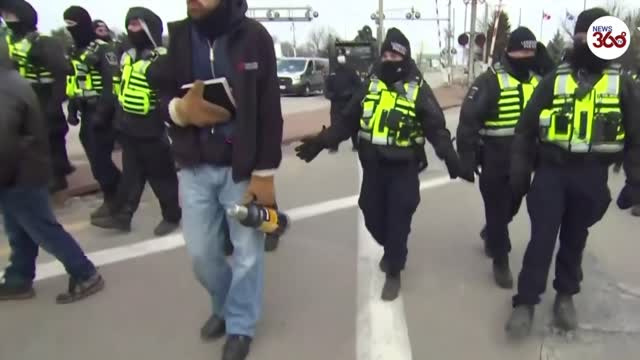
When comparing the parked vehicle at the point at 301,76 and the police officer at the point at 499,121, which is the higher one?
the police officer at the point at 499,121

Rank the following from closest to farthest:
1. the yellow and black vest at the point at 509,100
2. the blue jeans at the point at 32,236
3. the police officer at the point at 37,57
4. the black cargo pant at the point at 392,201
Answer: the blue jeans at the point at 32,236 → the black cargo pant at the point at 392,201 → the yellow and black vest at the point at 509,100 → the police officer at the point at 37,57

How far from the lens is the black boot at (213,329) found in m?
3.91

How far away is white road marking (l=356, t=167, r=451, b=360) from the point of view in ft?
12.5

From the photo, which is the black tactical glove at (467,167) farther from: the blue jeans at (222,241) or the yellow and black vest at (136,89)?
the yellow and black vest at (136,89)

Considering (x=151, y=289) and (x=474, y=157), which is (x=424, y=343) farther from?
(x=151, y=289)

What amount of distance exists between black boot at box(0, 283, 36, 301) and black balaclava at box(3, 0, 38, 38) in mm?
2645

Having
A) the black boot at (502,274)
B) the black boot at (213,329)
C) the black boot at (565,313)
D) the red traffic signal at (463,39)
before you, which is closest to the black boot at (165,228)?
the black boot at (213,329)

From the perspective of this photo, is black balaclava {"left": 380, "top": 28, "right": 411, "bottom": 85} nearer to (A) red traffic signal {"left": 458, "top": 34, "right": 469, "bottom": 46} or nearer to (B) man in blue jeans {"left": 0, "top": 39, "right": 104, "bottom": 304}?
(B) man in blue jeans {"left": 0, "top": 39, "right": 104, "bottom": 304}

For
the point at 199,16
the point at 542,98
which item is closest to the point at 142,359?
the point at 199,16

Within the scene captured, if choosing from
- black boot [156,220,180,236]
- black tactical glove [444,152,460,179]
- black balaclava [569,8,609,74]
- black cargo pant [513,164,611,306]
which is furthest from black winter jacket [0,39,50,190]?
black balaclava [569,8,609,74]

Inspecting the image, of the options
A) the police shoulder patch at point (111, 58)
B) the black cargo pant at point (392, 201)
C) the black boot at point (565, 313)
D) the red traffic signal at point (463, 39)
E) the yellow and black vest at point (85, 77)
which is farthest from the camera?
the red traffic signal at point (463, 39)

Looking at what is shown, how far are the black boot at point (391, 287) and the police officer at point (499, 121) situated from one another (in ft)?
2.65

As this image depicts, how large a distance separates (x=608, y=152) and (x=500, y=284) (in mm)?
1529

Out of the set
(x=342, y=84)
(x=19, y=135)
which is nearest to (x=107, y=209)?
(x=19, y=135)
